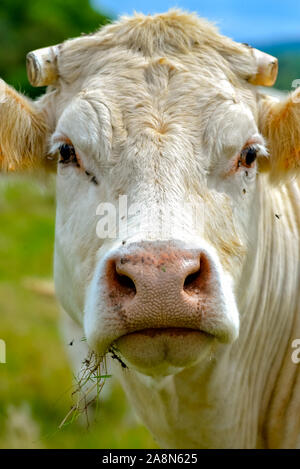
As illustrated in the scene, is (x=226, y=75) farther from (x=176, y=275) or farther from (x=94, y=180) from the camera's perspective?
(x=176, y=275)

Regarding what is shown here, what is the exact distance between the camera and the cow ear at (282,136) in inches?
171

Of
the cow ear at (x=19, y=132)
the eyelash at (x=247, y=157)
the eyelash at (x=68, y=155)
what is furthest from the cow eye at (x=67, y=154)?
the eyelash at (x=247, y=157)

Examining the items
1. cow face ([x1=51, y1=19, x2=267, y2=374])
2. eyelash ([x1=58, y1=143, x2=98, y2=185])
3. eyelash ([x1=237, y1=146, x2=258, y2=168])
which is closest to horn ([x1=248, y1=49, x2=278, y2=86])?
cow face ([x1=51, y1=19, x2=267, y2=374])

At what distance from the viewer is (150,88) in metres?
4.12

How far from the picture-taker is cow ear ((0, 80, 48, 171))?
14.5 ft

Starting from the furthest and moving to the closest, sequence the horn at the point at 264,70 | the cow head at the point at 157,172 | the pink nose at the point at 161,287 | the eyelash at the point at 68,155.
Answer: the horn at the point at 264,70 → the eyelash at the point at 68,155 → the cow head at the point at 157,172 → the pink nose at the point at 161,287

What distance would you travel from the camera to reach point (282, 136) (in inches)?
172

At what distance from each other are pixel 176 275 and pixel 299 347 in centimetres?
172

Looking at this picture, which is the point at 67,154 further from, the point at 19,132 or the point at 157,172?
the point at 157,172

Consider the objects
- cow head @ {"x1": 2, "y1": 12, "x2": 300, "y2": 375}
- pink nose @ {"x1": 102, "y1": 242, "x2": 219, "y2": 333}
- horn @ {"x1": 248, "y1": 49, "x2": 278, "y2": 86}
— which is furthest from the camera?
horn @ {"x1": 248, "y1": 49, "x2": 278, "y2": 86}

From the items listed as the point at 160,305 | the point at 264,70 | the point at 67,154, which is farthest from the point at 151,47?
the point at 160,305

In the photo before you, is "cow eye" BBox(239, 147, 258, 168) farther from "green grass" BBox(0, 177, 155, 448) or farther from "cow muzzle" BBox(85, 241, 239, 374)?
"green grass" BBox(0, 177, 155, 448)

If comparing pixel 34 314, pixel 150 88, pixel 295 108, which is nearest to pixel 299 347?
pixel 295 108

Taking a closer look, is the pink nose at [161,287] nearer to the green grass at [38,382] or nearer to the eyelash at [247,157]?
the eyelash at [247,157]
